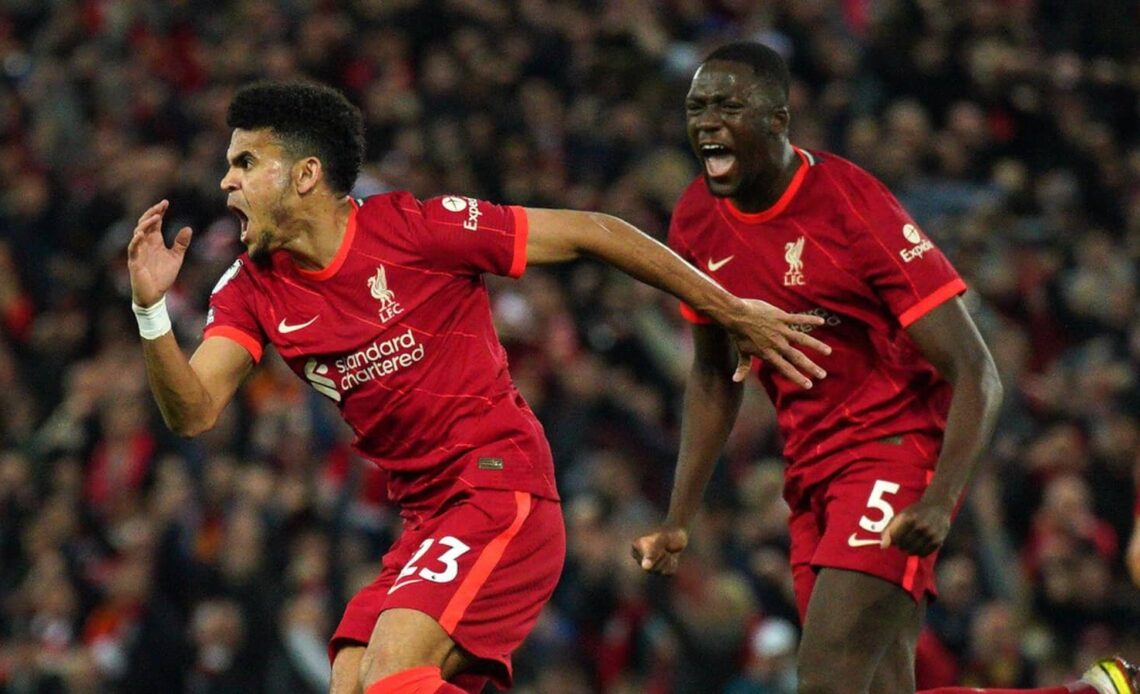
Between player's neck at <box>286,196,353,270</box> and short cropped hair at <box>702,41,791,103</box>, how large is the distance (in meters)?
1.33

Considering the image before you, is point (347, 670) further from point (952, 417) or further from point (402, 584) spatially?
point (952, 417)

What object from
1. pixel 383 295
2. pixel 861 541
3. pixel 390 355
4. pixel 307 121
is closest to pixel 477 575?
pixel 390 355

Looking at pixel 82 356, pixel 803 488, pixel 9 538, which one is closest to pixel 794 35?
pixel 82 356

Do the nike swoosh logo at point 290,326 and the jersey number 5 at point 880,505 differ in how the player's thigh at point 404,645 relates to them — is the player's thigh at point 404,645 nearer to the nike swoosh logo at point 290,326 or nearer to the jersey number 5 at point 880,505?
the nike swoosh logo at point 290,326

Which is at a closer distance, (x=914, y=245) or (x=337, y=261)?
(x=337, y=261)

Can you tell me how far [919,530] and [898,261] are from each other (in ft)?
2.78

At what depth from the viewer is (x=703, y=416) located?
270 inches

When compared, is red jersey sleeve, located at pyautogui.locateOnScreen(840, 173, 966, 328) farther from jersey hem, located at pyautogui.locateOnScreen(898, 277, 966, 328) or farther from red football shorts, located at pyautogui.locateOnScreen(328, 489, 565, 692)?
red football shorts, located at pyautogui.locateOnScreen(328, 489, 565, 692)

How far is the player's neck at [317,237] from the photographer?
6156 mm

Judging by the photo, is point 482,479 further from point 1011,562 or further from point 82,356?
point 82,356

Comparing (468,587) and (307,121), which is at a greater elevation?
(307,121)

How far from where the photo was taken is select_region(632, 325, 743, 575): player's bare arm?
681 cm

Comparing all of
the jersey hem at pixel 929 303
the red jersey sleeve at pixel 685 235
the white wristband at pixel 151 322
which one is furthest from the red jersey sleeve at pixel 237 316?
the jersey hem at pixel 929 303

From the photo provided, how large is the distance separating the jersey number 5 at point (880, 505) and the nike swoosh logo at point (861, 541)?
0.11 ft
